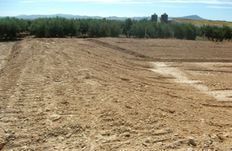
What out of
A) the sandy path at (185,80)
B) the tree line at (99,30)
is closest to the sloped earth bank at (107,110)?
the sandy path at (185,80)

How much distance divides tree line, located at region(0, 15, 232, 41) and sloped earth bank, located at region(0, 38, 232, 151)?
26.4 meters

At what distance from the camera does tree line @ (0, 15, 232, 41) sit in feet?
152

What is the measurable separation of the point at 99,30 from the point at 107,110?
3793 centimetres

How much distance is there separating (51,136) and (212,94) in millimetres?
9218

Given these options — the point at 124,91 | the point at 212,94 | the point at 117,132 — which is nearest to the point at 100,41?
the point at 212,94

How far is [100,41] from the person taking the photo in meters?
32.1

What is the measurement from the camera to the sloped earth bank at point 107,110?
7637 mm

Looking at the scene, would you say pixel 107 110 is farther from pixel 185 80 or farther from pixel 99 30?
pixel 99 30

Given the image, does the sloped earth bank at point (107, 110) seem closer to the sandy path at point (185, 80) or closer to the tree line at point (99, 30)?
the sandy path at point (185, 80)

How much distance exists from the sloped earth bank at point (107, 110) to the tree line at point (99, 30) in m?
26.4

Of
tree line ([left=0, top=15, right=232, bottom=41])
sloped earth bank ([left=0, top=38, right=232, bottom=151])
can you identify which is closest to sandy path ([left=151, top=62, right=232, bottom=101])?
sloped earth bank ([left=0, top=38, right=232, bottom=151])

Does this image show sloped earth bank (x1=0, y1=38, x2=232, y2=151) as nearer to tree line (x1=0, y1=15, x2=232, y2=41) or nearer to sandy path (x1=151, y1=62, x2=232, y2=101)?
sandy path (x1=151, y1=62, x2=232, y2=101)

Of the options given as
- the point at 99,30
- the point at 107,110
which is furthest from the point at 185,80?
the point at 99,30

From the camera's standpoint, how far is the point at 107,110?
9.48 metres
